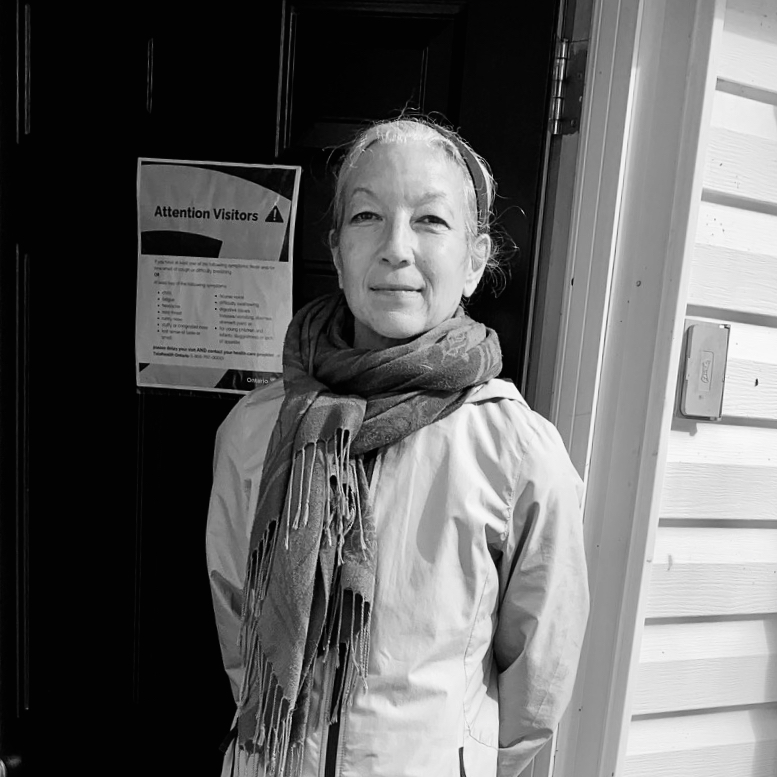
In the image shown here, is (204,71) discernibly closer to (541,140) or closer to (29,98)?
(29,98)

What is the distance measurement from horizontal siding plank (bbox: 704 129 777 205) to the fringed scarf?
26.7 inches

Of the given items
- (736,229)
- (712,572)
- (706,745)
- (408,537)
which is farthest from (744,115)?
(706,745)

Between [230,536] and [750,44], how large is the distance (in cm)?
147

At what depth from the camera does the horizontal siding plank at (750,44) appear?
1282mm

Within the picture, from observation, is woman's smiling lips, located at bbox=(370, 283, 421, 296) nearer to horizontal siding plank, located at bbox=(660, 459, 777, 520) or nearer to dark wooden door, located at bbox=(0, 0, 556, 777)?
dark wooden door, located at bbox=(0, 0, 556, 777)

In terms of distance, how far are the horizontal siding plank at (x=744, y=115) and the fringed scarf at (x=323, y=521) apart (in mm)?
758

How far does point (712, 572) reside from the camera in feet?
4.61

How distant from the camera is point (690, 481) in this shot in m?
1.37

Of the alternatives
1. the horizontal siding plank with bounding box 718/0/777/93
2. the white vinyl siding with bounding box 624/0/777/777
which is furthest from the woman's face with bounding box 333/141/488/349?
the horizontal siding plank with bounding box 718/0/777/93

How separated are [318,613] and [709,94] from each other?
1229mm

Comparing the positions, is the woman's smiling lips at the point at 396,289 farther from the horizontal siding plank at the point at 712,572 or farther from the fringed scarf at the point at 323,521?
the horizontal siding plank at the point at 712,572

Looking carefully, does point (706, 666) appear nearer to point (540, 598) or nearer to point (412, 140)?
point (540, 598)

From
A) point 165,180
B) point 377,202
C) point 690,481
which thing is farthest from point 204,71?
point 690,481

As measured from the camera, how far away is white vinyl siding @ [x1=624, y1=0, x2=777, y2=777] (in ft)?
4.29
